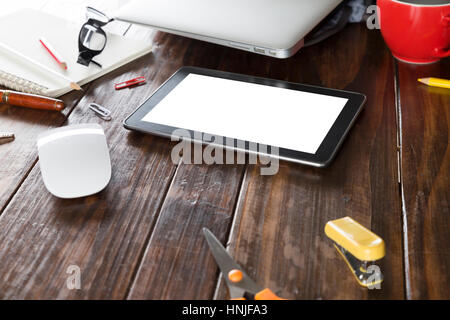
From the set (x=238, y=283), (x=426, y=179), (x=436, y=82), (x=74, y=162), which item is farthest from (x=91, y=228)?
(x=436, y=82)

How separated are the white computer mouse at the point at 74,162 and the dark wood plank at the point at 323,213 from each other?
0.20 m

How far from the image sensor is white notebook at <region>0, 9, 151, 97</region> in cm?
95

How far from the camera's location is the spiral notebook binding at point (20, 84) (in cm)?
94

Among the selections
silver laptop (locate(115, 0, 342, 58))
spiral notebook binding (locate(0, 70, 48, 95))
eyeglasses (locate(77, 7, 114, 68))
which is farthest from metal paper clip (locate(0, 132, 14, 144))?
silver laptop (locate(115, 0, 342, 58))

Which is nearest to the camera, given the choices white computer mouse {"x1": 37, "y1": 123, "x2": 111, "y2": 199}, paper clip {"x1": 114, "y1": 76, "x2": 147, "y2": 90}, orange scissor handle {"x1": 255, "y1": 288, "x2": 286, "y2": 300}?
orange scissor handle {"x1": 255, "y1": 288, "x2": 286, "y2": 300}

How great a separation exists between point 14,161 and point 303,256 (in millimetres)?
466

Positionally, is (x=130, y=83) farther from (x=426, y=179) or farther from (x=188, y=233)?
(x=426, y=179)

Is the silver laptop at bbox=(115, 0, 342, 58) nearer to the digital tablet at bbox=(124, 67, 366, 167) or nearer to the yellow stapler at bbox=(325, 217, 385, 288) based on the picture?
the digital tablet at bbox=(124, 67, 366, 167)

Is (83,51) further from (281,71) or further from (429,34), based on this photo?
(429,34)

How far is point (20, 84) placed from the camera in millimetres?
944

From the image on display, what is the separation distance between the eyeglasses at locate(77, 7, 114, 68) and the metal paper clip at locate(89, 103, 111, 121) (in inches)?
4.8

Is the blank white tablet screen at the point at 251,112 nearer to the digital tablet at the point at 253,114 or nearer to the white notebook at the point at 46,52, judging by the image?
the digital tablet at the point at 253,114

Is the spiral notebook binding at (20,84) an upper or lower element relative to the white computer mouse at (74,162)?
lower

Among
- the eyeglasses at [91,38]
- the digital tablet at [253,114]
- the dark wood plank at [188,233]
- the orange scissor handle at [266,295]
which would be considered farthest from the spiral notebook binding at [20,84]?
the orange scissor handle at [266,295]
